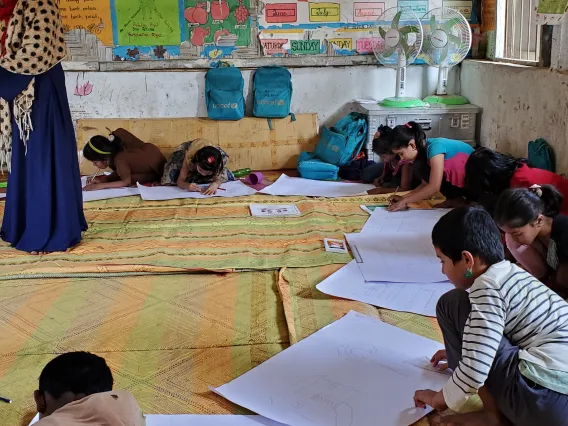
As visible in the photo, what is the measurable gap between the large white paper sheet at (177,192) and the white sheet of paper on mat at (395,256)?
107 cm

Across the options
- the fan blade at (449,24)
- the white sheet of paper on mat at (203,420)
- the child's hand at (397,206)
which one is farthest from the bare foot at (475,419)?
the fan blade at (449,24)

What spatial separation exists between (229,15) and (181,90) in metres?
0.64

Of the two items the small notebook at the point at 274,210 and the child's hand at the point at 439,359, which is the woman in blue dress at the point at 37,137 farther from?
the child's hand at the point at 439,359

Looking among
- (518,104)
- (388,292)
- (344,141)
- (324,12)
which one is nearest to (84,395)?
(388,292)

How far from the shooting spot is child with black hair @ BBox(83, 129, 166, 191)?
3.89m

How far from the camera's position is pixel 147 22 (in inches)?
182

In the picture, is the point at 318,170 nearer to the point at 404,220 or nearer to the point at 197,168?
the point at 197,168

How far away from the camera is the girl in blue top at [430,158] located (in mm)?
3248

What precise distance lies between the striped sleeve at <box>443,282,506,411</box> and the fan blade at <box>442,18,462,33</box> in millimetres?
3204

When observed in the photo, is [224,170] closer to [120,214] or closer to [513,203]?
[120,214]

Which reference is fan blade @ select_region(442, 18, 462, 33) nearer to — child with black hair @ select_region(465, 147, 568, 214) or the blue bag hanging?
the blue bag hanging

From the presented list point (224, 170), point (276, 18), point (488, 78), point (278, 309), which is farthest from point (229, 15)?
point (278, 309)

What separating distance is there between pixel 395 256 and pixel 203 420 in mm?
1260

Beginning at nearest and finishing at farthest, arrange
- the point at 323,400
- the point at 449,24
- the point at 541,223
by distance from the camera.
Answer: the point at 323,400 → the point at 541,223 → the point at 449,24
